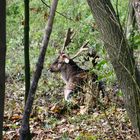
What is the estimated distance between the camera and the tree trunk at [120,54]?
462cm

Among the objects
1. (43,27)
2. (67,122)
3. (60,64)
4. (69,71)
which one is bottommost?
(67,122)

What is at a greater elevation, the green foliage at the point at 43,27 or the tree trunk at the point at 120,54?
the green foliage at the point at 43,27

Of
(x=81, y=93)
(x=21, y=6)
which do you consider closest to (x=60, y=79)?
(x=81, y=93)

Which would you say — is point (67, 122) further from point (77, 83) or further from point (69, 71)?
point (69, 71)

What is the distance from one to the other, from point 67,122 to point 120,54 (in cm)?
251

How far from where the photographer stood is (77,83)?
829 cm

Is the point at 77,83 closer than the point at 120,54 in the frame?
No

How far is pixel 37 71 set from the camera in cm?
434

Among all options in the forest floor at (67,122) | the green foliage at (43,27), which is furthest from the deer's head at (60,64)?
the forest floor at (67,122)

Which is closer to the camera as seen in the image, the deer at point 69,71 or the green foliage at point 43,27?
the deer at point 69,71

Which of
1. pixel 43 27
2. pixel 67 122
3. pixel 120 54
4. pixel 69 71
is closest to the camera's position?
pixel 120 54

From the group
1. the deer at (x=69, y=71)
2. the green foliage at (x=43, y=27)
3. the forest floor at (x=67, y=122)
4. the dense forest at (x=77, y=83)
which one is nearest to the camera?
the dense forest at (x=77, y=83)

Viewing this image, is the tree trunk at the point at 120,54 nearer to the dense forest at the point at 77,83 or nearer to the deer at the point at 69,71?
the dense forest at the point at 77,83

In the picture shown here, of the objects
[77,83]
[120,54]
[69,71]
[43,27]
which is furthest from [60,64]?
[43,27]
